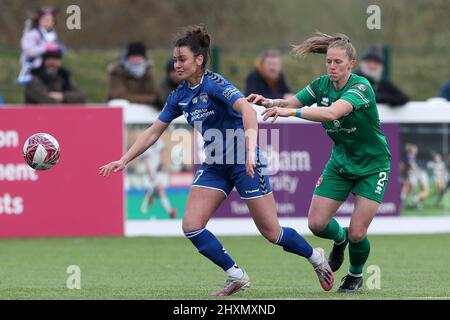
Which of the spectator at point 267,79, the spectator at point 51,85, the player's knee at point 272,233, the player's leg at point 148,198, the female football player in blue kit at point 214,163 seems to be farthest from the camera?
the spectator at point 267,79

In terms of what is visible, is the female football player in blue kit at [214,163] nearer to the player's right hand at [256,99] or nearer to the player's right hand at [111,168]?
the player's right hand at [111,168]

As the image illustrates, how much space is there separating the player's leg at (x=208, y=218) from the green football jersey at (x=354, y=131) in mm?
985

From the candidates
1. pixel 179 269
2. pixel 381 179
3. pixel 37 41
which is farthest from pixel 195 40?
pixel 37 41

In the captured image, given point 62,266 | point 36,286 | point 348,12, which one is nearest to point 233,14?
point 348,12

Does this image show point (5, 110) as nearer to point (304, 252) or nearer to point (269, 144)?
point (269, 144)

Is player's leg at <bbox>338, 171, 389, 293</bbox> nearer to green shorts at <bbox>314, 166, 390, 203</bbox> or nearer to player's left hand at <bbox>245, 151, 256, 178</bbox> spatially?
green shorts at <bbox>314, 166, 390, 203</bbox>

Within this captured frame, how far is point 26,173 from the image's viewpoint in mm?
14711

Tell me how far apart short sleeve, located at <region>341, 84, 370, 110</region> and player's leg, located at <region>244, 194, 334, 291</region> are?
99 cm

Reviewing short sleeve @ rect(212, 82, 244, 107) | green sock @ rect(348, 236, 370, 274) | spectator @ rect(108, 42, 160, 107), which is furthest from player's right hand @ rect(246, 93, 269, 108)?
spectator @ rect(108, 42, 160, 107)

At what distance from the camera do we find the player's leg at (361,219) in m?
9.21

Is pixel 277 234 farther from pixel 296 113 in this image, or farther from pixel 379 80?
pixel 379 80

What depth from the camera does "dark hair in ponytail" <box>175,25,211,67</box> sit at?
8.87 meters

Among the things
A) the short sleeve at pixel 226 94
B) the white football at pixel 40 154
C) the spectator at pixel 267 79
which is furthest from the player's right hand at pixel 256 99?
the spectator at pixel 267 79

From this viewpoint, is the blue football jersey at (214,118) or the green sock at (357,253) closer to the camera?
the blue football jersey at (214,118)
